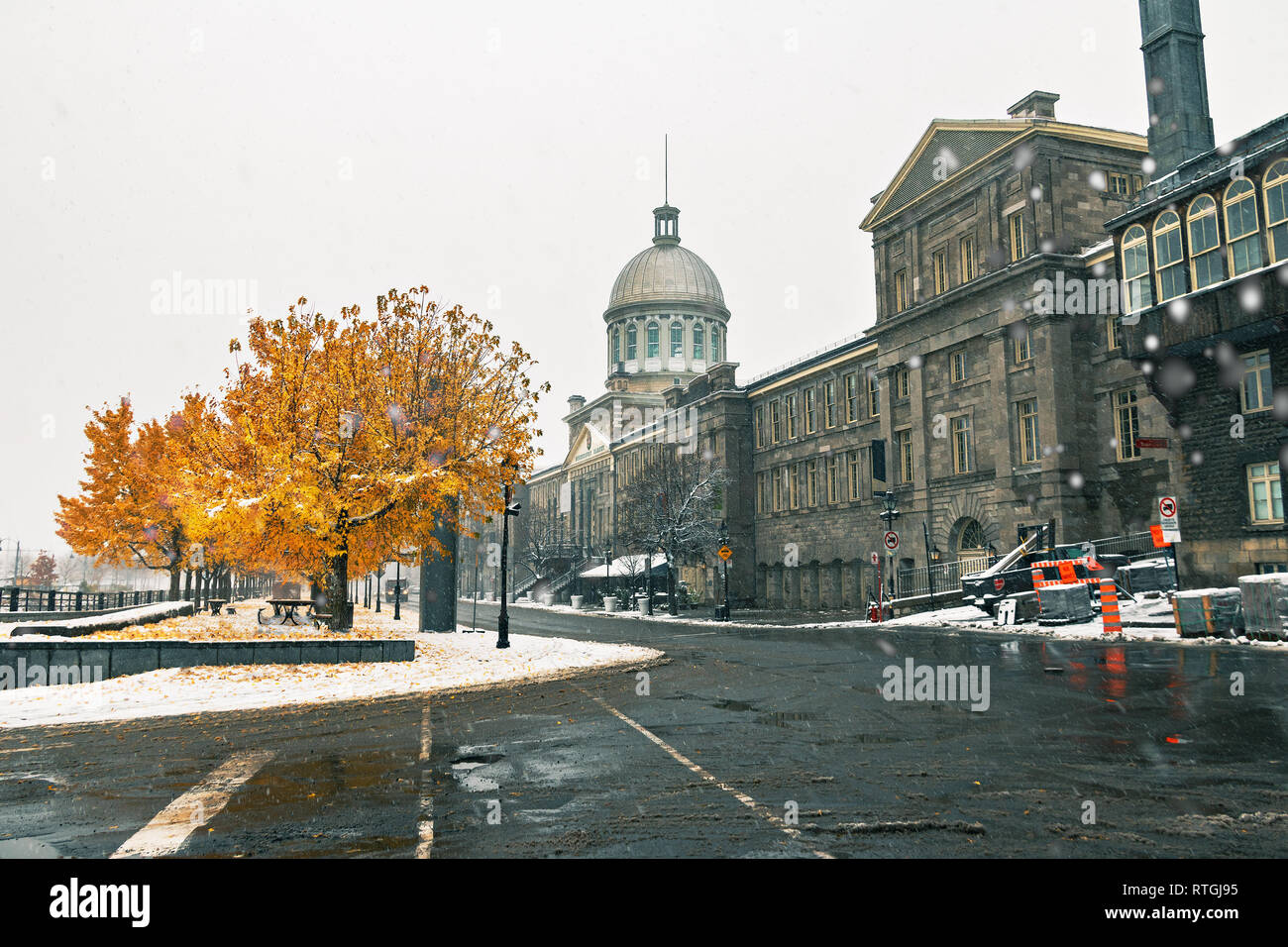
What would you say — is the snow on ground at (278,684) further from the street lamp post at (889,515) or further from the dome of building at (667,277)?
the dome of building at (667,277)

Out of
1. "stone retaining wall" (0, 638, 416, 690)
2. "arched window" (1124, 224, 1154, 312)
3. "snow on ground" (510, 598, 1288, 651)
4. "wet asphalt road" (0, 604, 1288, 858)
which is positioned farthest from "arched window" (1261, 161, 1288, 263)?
"stone retaining wall" (0, 638, 416, 690)

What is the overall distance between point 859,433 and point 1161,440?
66.1ft

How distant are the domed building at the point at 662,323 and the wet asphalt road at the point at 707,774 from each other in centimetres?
8055

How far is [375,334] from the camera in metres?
22.4

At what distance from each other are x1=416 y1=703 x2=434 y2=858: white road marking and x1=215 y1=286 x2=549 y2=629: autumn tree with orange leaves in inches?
400

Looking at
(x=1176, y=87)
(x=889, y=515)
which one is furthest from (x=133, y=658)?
(x=1176, y=87)

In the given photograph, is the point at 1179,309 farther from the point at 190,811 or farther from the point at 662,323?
the point at 662,323

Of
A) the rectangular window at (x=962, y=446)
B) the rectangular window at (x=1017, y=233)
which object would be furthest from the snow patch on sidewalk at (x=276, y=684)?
→ the rectangular window at (x=1017, y=233)

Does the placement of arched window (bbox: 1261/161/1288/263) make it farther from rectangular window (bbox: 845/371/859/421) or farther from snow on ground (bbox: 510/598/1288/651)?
rectangular window (bbox: 845/371/859/421)

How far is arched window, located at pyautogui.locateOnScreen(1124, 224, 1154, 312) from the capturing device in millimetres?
27484

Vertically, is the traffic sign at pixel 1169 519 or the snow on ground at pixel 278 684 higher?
the traffic sign at pixel 1169 519

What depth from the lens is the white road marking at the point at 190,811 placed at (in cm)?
549
